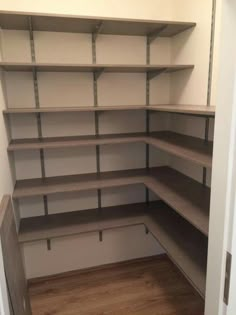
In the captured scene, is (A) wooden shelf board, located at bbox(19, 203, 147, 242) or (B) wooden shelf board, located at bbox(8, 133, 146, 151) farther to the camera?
(A) wooden shelf board, located at bbox(19, 203, 147, 242)

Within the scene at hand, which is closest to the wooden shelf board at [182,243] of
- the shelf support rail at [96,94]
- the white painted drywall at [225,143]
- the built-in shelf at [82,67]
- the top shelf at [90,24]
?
the shelf support rail at [96,94]

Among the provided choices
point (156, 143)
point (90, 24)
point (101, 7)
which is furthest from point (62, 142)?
point (101, 7)

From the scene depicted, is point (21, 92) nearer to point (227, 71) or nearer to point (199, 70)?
point (199, 70)

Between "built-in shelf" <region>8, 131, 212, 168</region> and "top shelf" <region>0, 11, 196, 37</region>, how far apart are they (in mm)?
878

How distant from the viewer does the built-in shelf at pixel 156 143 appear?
1641mm

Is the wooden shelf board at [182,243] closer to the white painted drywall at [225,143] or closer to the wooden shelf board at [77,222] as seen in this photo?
the wooden shelf board at [77,222]

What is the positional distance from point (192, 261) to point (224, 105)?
1.26 m

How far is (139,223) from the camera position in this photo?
2289mm

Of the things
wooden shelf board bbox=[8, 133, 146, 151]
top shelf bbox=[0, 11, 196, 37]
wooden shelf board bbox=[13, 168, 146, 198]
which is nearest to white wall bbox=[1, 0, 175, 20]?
top shelf bbox=[0, 11, 196, 37]

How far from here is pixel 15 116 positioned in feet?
7.15

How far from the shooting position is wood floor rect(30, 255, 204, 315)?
2.05 m

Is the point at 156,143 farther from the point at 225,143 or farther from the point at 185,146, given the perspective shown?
the point at 225,143

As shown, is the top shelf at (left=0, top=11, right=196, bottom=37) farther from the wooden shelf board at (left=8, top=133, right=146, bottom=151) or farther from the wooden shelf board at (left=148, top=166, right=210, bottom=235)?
the wooden shelf board at (left=148, top=166, right=210, bottom=235)

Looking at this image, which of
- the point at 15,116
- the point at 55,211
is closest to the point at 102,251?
the point at 55,211
